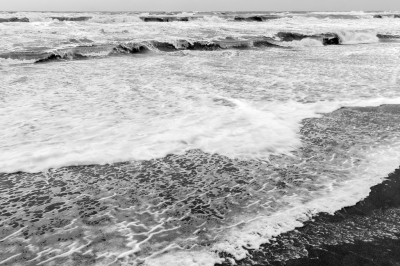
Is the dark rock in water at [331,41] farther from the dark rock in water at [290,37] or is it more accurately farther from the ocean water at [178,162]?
the ocean water at [178,162]

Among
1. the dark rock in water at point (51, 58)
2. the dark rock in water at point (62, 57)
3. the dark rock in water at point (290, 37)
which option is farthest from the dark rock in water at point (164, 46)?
the dark rock in water at point (290, 37)

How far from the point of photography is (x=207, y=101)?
5816 millimetres

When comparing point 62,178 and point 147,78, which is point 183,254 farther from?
point 147,78

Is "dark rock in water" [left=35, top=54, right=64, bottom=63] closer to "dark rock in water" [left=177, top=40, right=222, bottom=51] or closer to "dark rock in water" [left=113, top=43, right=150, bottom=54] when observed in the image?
"dark rock in water" [left=113, top=43, right=150, bottom=54]

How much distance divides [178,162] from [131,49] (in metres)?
11.0

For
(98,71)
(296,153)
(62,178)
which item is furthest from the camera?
(98,71)

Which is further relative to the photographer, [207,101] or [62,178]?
[207,101]

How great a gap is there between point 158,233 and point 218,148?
66.0 inches

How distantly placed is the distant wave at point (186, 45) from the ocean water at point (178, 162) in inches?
190

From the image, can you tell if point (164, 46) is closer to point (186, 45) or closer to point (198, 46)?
point (186, 45)

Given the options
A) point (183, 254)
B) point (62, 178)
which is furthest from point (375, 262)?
point (62, 178)

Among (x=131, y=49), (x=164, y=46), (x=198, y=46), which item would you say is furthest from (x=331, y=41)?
(x=131, y=49)

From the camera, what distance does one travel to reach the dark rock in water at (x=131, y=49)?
13.6 m

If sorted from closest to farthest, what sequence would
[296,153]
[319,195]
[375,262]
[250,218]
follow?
1. [375,262]
2. [250,218]
3. [319,195]
4. [296,153]
